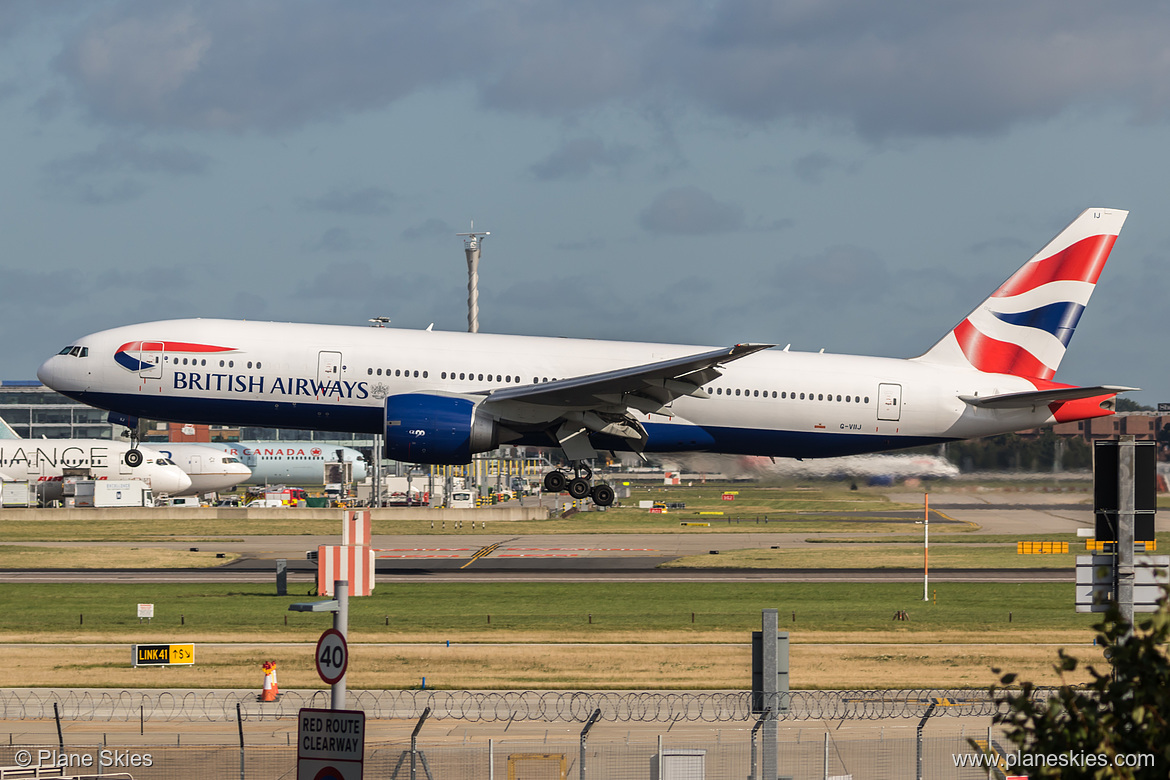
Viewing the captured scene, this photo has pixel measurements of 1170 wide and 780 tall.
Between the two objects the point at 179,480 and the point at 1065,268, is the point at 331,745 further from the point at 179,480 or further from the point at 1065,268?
the point at 179,480

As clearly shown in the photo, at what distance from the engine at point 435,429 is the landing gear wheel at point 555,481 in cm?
344

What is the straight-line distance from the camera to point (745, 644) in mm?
34438

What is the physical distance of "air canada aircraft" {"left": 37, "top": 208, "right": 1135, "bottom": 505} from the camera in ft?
134

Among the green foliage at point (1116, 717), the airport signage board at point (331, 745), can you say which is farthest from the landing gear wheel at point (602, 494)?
the green foliage at point (1116, 717)

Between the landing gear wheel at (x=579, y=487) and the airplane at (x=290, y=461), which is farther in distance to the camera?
the airplane at (x=290, y=461)

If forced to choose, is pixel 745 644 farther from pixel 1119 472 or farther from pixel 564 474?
pixel 1119 472

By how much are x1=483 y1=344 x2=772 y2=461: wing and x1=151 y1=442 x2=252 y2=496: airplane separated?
89.9 metres

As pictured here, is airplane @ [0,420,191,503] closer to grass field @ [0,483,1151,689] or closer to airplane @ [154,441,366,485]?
airplane @ [154,441,366,485]

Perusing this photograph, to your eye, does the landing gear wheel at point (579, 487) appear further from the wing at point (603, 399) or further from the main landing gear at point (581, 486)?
the wing at point (603, 399)

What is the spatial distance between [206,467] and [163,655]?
98624mm

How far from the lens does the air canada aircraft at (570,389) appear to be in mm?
40781

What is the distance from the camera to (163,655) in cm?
3070

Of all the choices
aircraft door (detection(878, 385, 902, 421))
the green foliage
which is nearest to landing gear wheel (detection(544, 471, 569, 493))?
aircraft door (detection(878, 385, 902, 421))

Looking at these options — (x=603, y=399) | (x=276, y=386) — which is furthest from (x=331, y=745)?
(x=276, y=386)
